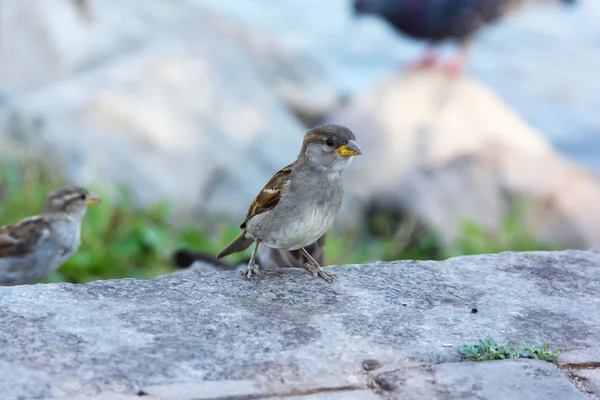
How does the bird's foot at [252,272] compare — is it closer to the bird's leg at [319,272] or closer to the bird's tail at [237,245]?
the bird's leg at [319,272]

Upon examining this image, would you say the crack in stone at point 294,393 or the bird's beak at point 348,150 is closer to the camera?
the crack in stone at point 294,393

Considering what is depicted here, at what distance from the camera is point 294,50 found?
1095 cm

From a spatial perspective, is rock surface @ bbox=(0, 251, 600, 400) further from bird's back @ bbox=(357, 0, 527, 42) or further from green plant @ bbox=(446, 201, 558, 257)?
bird's back @ bbox=(357, 0, 527, 42)

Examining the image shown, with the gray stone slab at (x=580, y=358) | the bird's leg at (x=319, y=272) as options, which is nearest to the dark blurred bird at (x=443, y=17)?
the bird's leg at (x=319, y=272)

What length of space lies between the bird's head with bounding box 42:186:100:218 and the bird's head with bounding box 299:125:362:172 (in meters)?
1.82

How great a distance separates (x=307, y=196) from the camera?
3.75m

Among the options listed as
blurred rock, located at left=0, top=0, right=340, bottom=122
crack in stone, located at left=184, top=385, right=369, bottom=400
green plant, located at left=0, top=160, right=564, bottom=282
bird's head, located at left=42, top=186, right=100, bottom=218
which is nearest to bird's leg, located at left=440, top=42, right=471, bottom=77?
blurred rock, located at left=0, top=0, right=340, bottom=122

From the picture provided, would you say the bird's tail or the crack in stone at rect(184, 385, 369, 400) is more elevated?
the bird's tail

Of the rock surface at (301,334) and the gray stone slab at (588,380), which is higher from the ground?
the rock surface at (301,334)

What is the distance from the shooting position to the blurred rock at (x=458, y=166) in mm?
7492

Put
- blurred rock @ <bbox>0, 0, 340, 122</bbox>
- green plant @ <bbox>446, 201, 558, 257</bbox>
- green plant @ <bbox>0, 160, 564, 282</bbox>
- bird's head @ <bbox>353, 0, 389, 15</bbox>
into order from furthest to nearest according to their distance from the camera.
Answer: bird's head @ <bbox>353, 0, 389, 15</bbox> < blurred rock @ <bbox>0, 0, 340, 122</bbox> < green plant @ <bbox>446, 201, 558, 257</bbox> < green plant @ <bbox>0, 160, 564, 282</bbox>

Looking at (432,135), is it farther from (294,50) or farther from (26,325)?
(26,325)

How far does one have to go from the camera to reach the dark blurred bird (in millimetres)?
9594

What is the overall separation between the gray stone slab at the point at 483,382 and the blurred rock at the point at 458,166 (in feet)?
14.6
